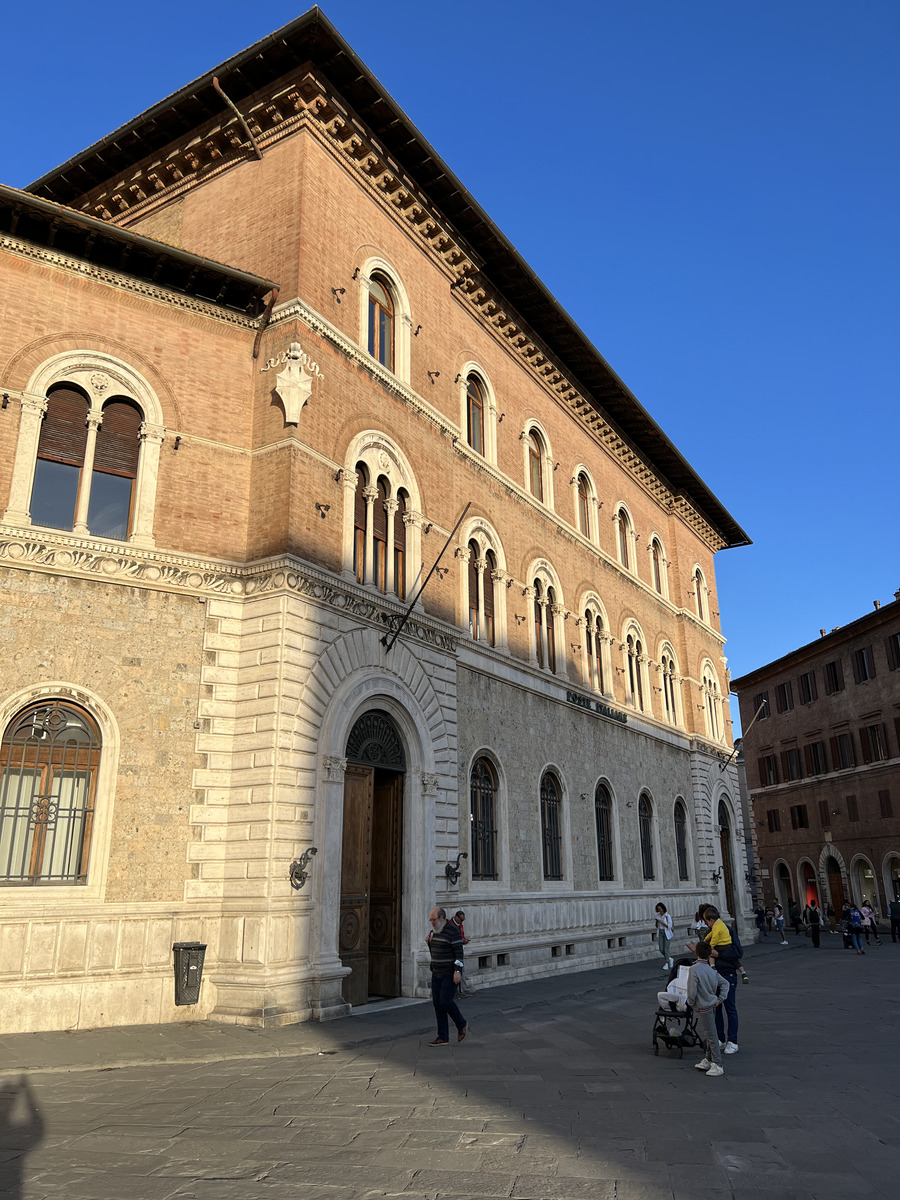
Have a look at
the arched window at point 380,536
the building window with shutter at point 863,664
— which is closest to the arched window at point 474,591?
the arched window at point 380,536

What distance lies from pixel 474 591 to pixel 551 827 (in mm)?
6050

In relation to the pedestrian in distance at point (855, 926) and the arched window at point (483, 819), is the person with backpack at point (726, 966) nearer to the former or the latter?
the arched window at point (483, 819)

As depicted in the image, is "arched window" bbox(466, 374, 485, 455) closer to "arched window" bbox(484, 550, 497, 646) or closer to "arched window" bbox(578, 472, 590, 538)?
"arched window" bbox(484, 550, 497, 646)

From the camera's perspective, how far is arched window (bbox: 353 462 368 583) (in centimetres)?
1577

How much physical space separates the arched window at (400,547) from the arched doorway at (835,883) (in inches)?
1523

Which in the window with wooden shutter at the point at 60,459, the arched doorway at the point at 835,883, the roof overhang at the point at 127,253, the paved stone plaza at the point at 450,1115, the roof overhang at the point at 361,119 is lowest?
the paved stone plaza at the point at 450,1115

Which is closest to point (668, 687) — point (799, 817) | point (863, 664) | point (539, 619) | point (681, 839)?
point (681, 839)

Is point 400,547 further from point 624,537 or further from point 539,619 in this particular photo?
point 624,537

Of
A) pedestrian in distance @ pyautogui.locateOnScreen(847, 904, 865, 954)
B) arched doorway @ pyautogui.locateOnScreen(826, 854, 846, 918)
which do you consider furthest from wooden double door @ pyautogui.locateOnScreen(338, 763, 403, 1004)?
arched doorway @ pyautogui.locateOnScreen(826, 854, 846, 918)

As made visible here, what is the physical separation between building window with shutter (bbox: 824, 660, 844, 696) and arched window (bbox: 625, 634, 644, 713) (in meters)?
24.0

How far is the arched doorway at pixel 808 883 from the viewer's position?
160 ft

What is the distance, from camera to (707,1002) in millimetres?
9258

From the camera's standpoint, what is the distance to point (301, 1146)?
22.1 ft

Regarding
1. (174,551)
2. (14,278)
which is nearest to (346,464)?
(174,551)
